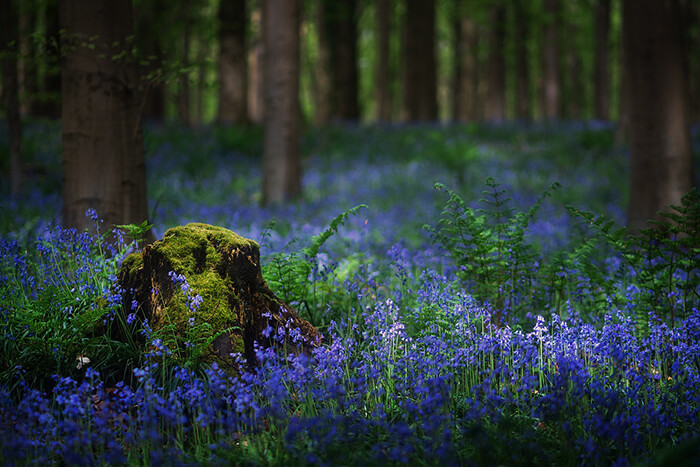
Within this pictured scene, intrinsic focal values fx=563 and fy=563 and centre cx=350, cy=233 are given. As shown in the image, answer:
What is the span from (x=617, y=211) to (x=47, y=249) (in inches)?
319

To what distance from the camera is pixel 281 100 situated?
954 cm

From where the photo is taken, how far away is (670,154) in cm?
665

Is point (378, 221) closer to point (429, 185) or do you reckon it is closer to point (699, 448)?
point (429, 185)

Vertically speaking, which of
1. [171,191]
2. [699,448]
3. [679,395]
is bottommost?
[679,395]

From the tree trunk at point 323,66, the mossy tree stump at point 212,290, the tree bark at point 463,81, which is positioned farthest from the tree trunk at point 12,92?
the tree bark at point 463,81

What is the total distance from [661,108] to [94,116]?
615cm

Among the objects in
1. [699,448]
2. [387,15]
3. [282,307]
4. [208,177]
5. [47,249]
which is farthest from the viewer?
[387,15]

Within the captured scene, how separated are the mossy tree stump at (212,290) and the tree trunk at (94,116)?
3.96ft

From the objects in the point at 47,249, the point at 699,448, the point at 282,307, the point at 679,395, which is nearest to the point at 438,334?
the point at 282,307

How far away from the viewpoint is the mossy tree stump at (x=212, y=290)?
3330mm

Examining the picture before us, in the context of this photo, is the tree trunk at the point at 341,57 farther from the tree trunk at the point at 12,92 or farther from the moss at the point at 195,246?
the moss at the point at 195,246

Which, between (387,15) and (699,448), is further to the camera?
(387,15)

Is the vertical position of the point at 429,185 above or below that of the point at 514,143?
below

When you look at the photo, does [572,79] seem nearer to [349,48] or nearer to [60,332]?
[349,48]
